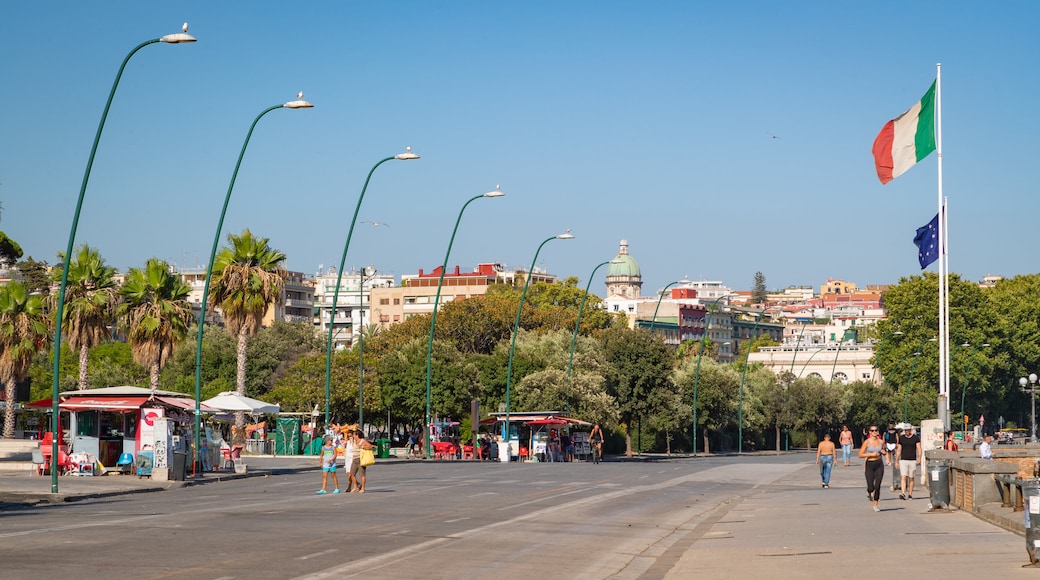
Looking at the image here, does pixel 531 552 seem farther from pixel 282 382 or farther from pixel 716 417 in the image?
pixel 716 417

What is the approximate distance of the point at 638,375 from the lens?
8731cm

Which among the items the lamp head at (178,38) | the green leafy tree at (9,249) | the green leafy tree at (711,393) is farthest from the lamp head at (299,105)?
the green leafy tree at (711,393)

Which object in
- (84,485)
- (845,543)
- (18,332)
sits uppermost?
(18,332)

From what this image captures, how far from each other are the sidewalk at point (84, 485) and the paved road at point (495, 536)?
884mm

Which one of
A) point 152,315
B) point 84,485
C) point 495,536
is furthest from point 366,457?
point 152,315

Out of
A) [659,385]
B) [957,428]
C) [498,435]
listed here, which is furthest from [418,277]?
[498,435]

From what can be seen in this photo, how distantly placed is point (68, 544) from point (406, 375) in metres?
57.1

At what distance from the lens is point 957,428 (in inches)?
5207

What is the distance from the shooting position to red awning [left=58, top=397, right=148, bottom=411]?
38.7m

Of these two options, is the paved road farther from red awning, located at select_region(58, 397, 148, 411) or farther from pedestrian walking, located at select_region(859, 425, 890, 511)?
red awning, located at select_region(58, 397, 148, 411)

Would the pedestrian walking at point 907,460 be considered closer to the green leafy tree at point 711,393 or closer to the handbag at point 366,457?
the handbag at point 366,457

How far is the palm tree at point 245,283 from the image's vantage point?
2387 inches

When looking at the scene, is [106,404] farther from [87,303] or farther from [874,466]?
[874,466]

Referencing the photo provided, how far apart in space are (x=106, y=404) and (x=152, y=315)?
1749 centimetres
